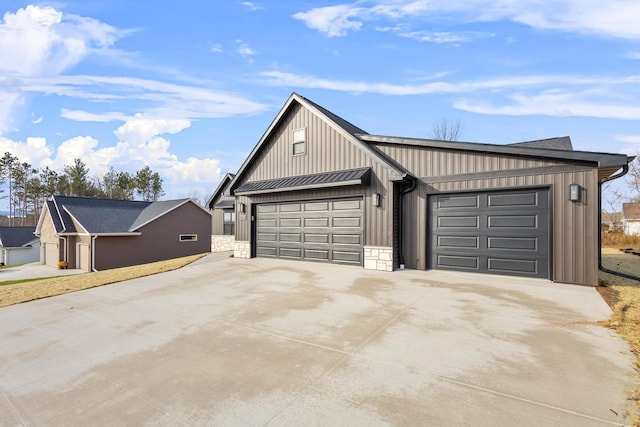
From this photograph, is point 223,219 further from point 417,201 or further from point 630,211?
point 630,211

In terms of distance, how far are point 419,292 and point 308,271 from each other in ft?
12.0

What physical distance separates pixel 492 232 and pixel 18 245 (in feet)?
162

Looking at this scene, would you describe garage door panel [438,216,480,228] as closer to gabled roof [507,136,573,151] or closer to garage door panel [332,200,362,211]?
garage door panel [332,200,362,211]

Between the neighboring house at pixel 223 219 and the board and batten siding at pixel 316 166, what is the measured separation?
18.5 feet

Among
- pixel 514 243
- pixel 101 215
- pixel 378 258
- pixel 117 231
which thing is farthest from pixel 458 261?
pixel 101 215

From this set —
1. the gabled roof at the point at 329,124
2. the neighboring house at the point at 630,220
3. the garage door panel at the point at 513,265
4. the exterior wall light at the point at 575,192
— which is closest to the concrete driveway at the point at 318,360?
the garage door panel at the point at 513,265

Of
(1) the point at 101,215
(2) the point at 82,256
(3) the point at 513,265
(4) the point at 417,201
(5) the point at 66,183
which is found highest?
(5) the point at 66,183

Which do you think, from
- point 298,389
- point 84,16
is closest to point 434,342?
point 298,389

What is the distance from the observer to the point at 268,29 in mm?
9711

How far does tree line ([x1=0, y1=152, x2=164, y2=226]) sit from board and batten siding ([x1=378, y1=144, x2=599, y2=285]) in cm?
4254

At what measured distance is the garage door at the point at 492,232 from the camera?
7289 millimetres

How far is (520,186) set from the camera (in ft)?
24.3

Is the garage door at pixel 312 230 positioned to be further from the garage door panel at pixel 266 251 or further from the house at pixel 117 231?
the house at pixel 117 231

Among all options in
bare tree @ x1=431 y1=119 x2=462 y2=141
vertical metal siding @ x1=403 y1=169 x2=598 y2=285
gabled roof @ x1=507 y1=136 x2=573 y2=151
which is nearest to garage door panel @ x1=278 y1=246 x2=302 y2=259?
vertical metal siding @ x1=403 y1=169 x2=598 y2=285
